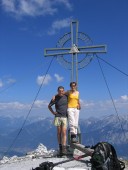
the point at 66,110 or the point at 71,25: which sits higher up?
the point at 71,25

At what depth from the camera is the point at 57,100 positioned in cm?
1423

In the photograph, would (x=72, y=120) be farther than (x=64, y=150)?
Yes

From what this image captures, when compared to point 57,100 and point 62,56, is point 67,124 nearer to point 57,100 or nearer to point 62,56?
point 57,100

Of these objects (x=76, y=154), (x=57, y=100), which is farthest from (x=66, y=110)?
(x=76, y=154)

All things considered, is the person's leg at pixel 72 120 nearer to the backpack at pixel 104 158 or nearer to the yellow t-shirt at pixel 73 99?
the yellow t-shirt at pixel 73 99

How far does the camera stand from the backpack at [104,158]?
9.44 m

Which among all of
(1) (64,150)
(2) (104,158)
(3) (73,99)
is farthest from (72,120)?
(2) (104,158)

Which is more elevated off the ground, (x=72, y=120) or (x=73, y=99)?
(x=73, y=99)

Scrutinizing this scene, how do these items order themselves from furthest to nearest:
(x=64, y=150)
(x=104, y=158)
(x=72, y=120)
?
(x=72, y=120) → (x=64, y=150) → (x=104, y=158)

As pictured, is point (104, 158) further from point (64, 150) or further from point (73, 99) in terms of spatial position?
point (73, 99)

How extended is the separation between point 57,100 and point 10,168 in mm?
3336

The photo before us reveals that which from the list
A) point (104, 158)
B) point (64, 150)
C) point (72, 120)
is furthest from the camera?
point (72, 120)

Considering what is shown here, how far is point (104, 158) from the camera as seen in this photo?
9539mm

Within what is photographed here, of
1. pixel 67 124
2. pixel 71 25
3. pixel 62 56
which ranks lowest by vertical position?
pixel 67 124
